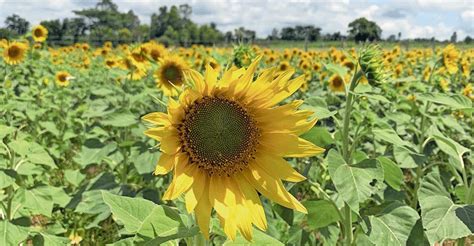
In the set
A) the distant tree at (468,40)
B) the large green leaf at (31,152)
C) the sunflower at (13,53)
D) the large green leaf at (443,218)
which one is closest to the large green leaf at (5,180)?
the large green leaf at (31,152)

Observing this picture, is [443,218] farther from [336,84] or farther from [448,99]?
[336,84]

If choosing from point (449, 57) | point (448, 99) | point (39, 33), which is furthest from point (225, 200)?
point (39, 33)

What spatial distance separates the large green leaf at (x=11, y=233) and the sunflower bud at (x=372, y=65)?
1393 mm

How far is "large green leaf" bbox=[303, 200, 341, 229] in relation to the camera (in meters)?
1.96

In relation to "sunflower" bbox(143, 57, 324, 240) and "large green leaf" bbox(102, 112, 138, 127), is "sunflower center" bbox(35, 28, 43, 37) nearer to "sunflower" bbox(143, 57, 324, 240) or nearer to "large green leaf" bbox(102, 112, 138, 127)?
"large green leaf" bbox(102, 112, 138, 127)

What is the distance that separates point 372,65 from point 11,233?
1454 millimetres

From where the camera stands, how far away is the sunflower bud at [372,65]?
6.15 feet

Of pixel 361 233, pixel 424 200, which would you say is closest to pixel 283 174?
pixel 424 200

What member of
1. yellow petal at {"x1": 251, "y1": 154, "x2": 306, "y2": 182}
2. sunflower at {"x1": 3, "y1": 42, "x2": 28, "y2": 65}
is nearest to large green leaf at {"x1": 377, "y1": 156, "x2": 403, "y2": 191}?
yellow petal at {"x1": 251, "y1": 154, "x2": 306, "y2": 182}

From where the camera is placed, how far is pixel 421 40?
78.6 feet

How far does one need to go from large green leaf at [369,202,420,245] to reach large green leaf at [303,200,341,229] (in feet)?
0.53

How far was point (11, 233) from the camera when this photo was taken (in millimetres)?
2051

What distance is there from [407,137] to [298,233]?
2.09 metres

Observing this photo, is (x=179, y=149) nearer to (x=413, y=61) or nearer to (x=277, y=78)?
(x=277, y=78)
